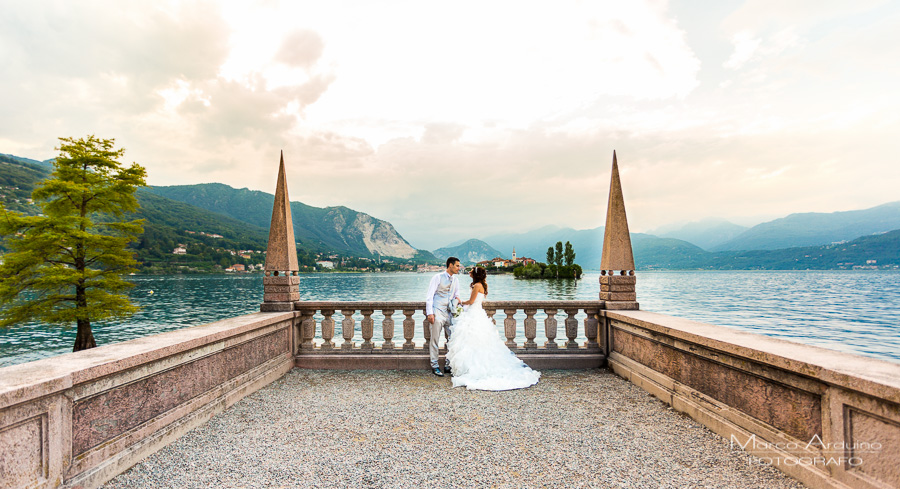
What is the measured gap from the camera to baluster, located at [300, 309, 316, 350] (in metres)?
7.46

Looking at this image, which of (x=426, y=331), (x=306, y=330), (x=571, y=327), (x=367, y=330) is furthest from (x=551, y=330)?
(x=306, y=330)

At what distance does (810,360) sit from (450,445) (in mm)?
3160

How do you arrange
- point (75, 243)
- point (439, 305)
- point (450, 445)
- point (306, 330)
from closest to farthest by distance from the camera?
1. point (450, 445)
2. point (439, 305)
3. point (306, 330)
4. point (75, 243)

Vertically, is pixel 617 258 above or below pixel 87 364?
above

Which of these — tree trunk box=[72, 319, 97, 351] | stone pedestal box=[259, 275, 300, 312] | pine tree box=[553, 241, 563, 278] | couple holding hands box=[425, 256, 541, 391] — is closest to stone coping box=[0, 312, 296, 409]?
stone pedestal box=[259, 275, 300, 312]

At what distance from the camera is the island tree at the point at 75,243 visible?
A: 803 inches

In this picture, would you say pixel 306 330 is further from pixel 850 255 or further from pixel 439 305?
pixel 850 255

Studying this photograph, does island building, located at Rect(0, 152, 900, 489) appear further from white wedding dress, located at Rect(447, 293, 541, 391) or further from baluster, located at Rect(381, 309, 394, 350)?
white wedding dress, located at Rect(447, 293, 541, 391)

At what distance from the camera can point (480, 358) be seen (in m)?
6.41

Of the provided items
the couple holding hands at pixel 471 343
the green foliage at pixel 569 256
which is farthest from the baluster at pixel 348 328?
the green foliage at pixel 569 256

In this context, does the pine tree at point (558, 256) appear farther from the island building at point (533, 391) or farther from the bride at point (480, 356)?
the bride at point (480, 356)

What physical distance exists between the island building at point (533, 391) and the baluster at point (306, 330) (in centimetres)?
25

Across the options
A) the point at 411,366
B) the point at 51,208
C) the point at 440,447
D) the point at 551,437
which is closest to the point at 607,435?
the point at 551,437

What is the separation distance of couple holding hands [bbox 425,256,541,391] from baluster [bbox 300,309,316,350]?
7.26 ft
